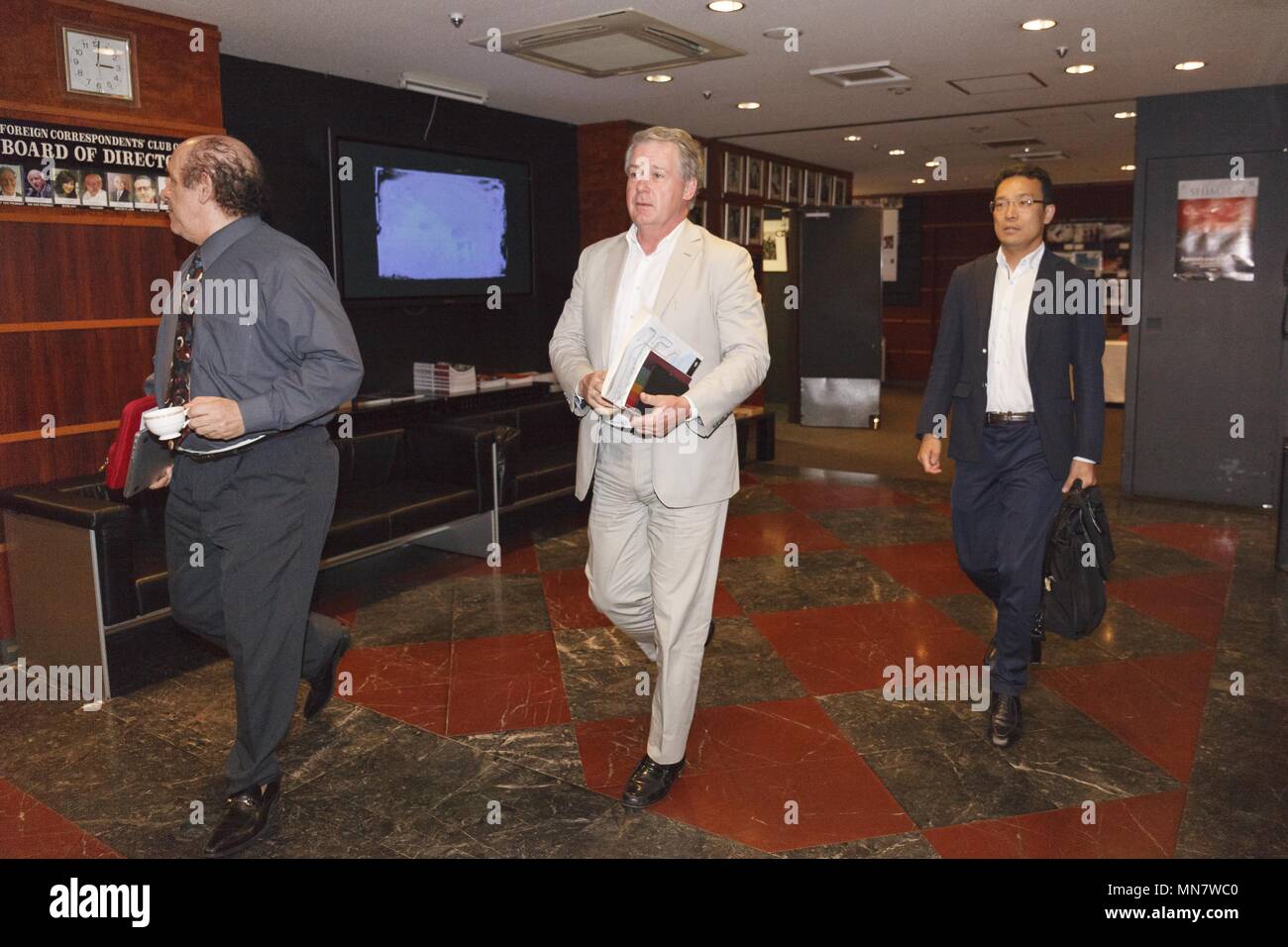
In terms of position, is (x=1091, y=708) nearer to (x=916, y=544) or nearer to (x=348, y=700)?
(x=916, y=544)

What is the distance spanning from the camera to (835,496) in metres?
7.35

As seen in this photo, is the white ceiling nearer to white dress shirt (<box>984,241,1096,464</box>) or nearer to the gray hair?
white dress shirt (<box>984,241,1096,464</box>)

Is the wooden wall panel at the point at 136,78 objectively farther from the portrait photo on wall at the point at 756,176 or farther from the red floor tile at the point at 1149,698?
the portrait photo on wall at the point at 756,176

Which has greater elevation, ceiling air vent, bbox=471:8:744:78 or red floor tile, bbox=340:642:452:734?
ceiling air vent, bbox=471:8:744:78

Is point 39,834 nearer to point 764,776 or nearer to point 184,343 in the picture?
point 184,343

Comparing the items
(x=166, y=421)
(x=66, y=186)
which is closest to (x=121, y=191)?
(x=66, y=186)

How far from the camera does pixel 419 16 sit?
4781 millimetres

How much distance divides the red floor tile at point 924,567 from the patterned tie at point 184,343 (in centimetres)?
350

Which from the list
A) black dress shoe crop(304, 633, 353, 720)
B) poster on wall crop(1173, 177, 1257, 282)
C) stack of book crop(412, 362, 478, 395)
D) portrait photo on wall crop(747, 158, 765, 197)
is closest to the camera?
black dress shoe crop(304, 633, 353, 720)

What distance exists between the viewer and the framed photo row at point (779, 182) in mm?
9523

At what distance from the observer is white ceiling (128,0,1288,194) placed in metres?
4.74

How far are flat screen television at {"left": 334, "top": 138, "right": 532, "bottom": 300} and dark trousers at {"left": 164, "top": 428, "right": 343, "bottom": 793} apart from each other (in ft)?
11.0

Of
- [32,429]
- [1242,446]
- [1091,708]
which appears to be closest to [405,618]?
[32,429]

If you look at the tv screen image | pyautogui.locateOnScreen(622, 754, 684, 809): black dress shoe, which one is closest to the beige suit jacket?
pyautogui.locateOnScreen(622, 754, 684, 809): black dress shoe
